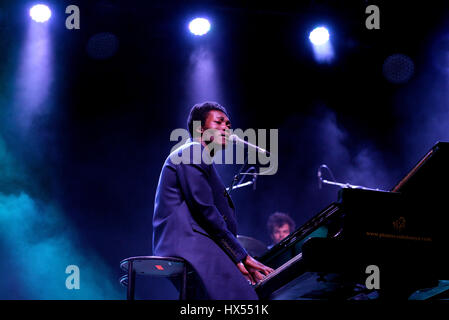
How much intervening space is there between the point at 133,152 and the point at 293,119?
2607 mm

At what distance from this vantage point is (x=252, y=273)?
2.55m

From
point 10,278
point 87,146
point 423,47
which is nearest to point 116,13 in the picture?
point 87,146

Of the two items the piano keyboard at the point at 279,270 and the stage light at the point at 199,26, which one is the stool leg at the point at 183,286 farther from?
the stage light at the point at 199,26

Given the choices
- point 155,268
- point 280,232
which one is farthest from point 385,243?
point 280,232

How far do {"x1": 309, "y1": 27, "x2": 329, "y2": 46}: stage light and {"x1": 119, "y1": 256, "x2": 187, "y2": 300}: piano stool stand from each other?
553cm

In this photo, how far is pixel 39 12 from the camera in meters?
6.59

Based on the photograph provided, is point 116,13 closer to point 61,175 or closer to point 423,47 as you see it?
point 61,175

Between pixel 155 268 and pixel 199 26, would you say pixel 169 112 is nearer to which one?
pixel 199 26

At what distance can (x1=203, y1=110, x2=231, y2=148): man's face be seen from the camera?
3006 mm

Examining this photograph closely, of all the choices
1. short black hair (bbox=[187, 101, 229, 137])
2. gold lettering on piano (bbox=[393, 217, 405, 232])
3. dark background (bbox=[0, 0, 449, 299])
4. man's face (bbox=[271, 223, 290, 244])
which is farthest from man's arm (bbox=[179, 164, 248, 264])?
dark background (bbox=[0, 0, 449, 299])

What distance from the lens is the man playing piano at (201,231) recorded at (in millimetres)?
2396

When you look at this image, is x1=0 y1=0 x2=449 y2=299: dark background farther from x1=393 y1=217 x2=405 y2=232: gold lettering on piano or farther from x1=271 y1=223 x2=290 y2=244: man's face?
x1=393 y1=217 x2=405 y2=232: gold lettering on piano

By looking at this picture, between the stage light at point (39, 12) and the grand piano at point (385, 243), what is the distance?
17.8ft
